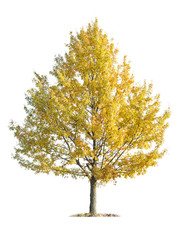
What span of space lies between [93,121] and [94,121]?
0.04m

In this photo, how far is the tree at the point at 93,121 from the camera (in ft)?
35.1

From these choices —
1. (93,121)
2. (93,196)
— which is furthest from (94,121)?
(93,196)

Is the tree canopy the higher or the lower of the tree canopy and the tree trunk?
the higher

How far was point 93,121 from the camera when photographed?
10773mm

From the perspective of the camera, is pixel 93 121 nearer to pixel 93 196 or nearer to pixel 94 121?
pixel 94 121

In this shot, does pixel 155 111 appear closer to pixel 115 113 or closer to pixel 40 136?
pixel 115 113

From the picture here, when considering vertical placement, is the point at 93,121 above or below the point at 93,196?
above

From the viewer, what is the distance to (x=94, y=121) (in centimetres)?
1077

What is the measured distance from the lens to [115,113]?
10625mm

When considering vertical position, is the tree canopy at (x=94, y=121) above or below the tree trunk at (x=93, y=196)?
above

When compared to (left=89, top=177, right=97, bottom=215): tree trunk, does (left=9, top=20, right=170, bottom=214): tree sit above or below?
above

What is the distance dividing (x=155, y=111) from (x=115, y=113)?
1847mm

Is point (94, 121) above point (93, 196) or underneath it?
above

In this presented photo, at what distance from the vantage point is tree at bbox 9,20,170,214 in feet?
35.1
